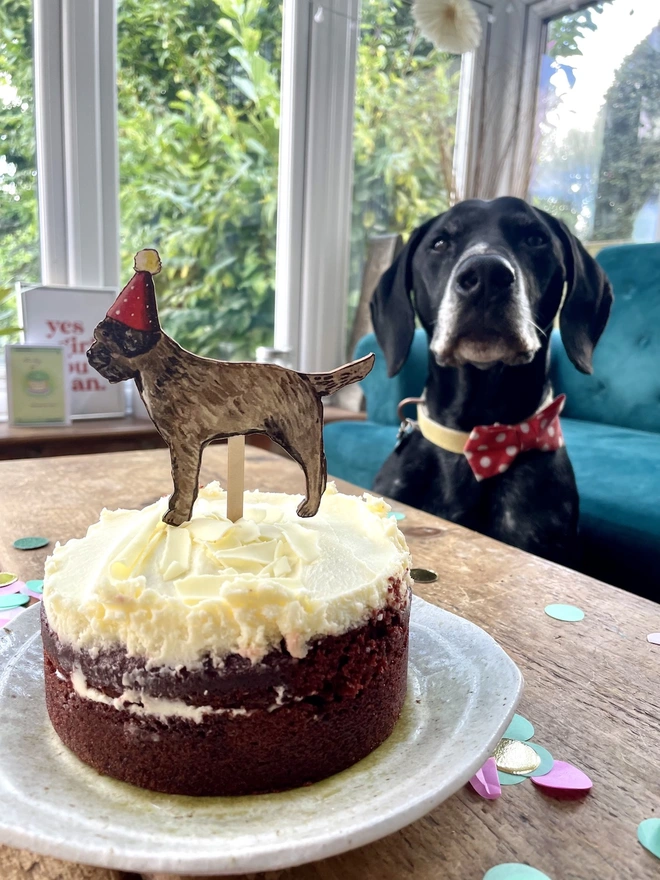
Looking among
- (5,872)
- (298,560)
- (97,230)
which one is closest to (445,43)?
(97,230)

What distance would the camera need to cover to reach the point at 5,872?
364mm

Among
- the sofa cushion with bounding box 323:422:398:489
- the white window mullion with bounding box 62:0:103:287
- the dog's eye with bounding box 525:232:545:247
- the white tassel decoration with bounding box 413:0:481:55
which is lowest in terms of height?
the sofa cushion with bounding box 323:422:398:489

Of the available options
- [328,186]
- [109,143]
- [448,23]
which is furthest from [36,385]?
[448,23]

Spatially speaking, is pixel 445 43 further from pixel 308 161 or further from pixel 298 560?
pixel 298 560

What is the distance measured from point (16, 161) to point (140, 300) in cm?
220

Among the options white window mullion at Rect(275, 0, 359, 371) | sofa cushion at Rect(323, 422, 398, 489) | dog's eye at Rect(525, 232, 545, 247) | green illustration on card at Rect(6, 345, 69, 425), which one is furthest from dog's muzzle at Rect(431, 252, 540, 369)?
white window mullion at Rect(275, 0, 359, 371)

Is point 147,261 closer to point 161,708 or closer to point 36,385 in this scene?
point 161,708

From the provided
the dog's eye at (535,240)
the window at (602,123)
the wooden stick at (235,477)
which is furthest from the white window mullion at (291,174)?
the wooden stick at (235,477)

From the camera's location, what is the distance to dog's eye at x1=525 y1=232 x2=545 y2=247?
135 centimetres

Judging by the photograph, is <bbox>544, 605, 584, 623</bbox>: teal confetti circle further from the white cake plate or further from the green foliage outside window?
the green foliage outside window

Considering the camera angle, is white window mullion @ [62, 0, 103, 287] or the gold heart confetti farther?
white window mullion @ [62, 0, 103, 287]

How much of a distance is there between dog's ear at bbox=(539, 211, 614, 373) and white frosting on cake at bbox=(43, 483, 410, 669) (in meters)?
1.05

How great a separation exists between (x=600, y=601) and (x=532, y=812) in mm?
375

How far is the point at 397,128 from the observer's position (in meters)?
3.11
